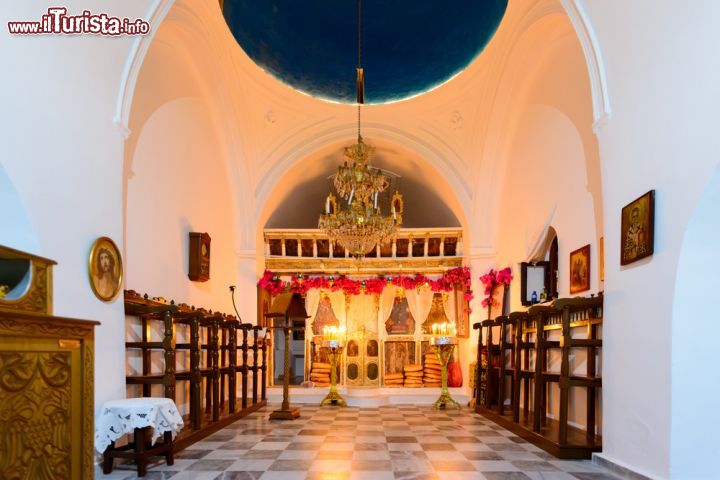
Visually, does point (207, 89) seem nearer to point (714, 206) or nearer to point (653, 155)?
point (653, 155)

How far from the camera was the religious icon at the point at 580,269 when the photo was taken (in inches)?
261

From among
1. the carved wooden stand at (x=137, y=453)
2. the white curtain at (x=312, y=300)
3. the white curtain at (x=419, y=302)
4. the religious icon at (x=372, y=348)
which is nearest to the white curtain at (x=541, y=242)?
the white curtain at (x=419, y=302)

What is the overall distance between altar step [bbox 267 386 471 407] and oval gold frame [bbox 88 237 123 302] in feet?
18.9

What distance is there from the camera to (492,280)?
35.0 ft

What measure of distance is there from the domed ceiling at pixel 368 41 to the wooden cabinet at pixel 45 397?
21.3 feet

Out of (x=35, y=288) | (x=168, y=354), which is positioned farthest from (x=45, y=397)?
(x=168, y=354)

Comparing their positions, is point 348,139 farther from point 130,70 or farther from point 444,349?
point 130,70

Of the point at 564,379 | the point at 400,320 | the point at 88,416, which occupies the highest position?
the point at 88,416

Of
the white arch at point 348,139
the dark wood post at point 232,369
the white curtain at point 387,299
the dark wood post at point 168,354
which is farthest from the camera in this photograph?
the white curtain at point 387,299

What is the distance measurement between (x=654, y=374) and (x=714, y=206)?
1326 mm

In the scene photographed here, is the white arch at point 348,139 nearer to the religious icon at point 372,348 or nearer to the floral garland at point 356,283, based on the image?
the floral garland at point 356,283

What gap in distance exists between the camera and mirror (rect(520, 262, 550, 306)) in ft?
27.4

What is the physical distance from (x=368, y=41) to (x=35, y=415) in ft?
27.4

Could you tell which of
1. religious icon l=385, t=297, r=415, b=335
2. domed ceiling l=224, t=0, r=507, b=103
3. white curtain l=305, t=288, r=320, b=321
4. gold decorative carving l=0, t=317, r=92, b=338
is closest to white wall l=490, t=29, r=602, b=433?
domed ceiling l=224, t=0, r=507, b=103
